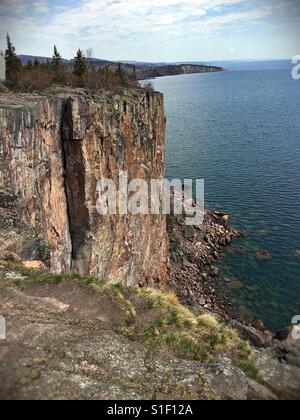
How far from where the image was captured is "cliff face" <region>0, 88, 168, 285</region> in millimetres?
23391

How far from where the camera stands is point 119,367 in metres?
12.0

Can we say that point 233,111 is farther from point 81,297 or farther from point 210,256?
point 81,297

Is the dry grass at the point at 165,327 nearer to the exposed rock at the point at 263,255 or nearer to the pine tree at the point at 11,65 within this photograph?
the pine tree at the point at 11,65

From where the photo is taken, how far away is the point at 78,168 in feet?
94.9

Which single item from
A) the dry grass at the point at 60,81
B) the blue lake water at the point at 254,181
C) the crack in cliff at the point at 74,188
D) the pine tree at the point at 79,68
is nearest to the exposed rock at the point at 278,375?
the crack in cliff at the point at 74,188

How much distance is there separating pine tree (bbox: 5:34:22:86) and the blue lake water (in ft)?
107

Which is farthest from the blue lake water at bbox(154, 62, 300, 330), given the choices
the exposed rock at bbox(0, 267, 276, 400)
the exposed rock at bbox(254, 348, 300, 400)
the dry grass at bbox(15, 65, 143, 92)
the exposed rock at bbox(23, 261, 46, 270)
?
the exposed rock at bbox(0, 267, 276, 400)

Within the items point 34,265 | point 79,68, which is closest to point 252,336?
point 34,265

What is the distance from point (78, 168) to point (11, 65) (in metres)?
16.0

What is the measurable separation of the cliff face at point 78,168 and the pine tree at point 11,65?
20.6ft

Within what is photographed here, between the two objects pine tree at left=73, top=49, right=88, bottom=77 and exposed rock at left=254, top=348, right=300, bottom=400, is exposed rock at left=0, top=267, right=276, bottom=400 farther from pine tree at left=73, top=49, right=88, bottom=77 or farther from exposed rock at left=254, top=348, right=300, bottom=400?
pine tree at left=73, top=49, right=88, bottom=77

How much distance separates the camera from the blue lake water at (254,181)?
147ft

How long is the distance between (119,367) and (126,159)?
25836mm

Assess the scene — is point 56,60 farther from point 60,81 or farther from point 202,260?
point 202,260
